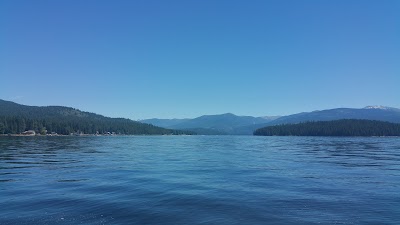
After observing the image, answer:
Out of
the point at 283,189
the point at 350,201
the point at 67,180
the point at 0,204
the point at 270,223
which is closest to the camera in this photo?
the point at 270,223

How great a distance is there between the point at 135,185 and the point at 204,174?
11.1 m

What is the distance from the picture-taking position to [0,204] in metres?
23.8

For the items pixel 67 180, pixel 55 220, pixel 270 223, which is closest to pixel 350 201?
pixel 270 223

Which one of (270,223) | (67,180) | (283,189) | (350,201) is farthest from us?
(67,180)

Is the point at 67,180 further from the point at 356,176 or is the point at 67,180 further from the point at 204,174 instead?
the point at 356,176

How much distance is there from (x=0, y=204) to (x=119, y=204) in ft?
28.3

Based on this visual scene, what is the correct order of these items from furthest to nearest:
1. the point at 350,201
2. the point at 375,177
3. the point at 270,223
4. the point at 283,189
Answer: the point at 375,177
the point at 283,189
the point at 350,201
the point at 270,223

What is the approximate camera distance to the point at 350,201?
25.9 m

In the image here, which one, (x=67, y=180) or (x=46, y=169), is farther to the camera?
(x=46, y=169)

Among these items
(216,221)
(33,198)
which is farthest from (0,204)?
(216,221)

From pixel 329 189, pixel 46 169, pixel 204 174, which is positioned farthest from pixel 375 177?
pixel 46 169

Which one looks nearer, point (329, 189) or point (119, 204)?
point (119, 204)

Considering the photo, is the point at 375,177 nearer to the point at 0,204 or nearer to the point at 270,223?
the point at 270,223

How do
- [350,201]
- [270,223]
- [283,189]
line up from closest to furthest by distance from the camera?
[270,223], [350,201], [283,189]
